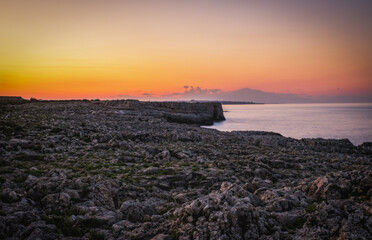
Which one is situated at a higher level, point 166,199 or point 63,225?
point 63,225

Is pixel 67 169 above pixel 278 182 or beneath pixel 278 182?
above

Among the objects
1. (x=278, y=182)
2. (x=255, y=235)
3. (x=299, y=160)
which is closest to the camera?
(x=255, y=235)

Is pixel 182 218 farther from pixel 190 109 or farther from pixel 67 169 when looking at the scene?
pixel 190 109

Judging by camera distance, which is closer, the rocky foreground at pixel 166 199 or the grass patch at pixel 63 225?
the rocky foreground at pixel 166 199

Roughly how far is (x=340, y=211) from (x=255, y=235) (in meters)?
2.73

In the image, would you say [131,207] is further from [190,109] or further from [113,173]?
[190,109]

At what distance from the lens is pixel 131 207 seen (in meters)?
8.84

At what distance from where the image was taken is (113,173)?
1330 centimetres

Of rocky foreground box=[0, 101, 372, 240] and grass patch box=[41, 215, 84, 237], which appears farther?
grass patch box=[41, 215, 84, 237]

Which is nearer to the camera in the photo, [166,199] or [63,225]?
[63,225]

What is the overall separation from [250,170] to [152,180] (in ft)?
21.7

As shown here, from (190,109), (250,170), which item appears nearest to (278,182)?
(250,170)

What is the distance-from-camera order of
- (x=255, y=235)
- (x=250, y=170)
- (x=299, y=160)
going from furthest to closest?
(x=299, y=160) < (x=250, y=170) < (x=255, y=235)

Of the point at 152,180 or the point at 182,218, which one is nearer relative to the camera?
the point at 182,218
